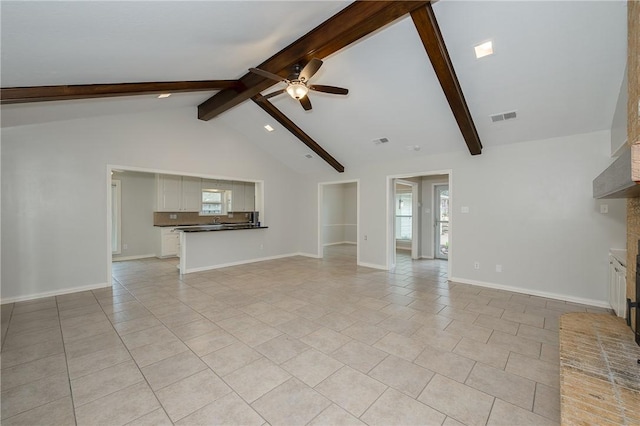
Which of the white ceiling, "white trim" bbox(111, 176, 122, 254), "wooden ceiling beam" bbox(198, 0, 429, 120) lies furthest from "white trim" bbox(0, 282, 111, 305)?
"wooden ceiling beam" bbox(198, 0, 429, 120)

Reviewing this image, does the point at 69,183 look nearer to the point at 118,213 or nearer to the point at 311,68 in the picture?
the point at 118,213

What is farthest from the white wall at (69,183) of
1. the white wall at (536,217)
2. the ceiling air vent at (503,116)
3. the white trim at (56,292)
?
the ceiling air vent at (503,116)

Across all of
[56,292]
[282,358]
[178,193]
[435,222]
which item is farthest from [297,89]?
[435,222]

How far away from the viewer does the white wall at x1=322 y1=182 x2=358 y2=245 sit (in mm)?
10555

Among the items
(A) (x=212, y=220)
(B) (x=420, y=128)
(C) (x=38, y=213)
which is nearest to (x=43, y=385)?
(C) (x=38, y=213)

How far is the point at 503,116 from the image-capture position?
Answer: 4000 mm

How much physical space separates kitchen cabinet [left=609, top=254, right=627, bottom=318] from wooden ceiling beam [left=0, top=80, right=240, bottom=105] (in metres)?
5.64

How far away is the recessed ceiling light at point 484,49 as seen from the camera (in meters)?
3.04

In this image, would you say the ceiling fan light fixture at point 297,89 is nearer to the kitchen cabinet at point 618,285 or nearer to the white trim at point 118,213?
the kitchen cabinet at point 618,285

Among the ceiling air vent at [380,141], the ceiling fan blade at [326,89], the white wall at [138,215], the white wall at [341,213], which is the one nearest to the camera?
the ceiling fan blade at [326,89]

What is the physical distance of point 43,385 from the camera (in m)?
2.08

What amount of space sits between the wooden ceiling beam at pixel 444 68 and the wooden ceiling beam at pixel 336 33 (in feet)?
0.65

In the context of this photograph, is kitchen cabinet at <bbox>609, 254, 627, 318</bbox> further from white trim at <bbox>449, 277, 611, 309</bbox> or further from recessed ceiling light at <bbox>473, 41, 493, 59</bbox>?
recessed ceiling light at <bbox>473, 41, 493, 59</bbox>

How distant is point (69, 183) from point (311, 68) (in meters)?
4.40
